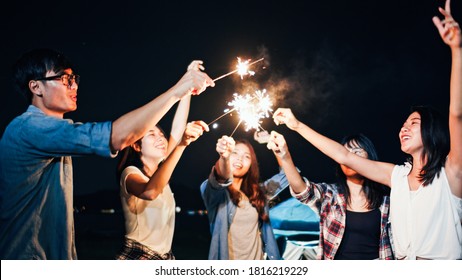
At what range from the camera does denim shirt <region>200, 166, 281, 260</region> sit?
3.73 m

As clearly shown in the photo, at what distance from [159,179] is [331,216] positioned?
64.8 inches

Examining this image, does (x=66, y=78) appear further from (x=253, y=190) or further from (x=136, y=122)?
(x=253, y=190)

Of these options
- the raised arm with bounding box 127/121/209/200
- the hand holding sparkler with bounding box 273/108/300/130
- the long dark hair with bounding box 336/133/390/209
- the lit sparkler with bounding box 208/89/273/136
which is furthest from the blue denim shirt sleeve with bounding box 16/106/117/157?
the long dark hair with bounding box 336/133/390/209

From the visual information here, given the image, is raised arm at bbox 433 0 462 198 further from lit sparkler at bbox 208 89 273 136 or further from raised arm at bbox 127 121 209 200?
raised arm at bbox 127 121 209 200

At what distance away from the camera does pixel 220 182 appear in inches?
147

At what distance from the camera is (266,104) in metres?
3.62

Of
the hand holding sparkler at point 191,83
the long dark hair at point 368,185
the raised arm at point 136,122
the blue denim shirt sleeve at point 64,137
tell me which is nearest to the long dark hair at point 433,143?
the long dark hair at point 368,185

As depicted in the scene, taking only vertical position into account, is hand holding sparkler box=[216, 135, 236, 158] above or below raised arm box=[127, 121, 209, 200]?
above

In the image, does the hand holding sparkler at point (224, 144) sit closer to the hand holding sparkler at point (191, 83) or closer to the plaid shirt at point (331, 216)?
the plaid shirt at point (331, 216)

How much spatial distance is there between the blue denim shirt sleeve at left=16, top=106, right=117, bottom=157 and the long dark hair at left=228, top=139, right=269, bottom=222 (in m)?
2.18

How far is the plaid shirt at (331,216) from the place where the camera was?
321 centimetres

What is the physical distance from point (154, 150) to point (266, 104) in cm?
121

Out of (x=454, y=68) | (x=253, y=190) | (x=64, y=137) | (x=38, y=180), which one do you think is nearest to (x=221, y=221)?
(x=253, y=190)

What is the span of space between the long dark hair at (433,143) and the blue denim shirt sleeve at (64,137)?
239cm
